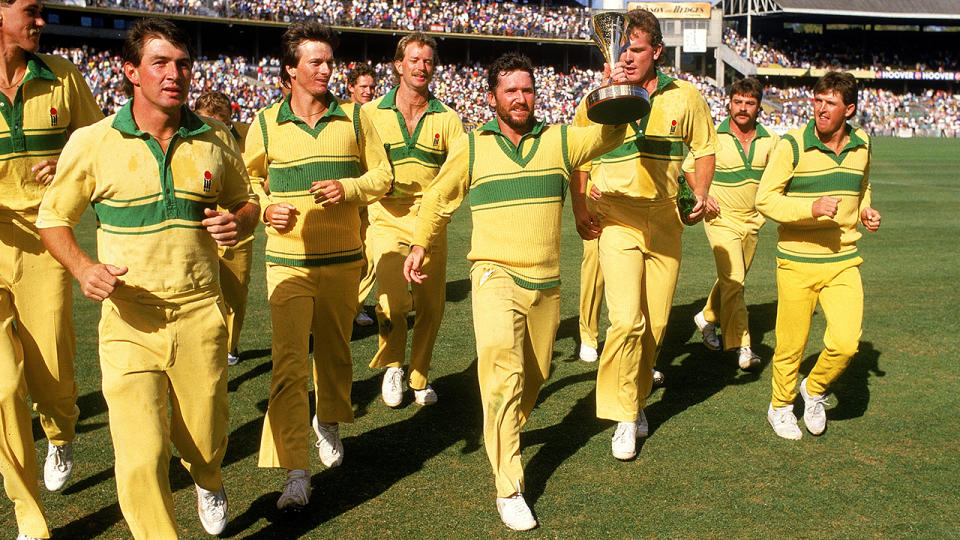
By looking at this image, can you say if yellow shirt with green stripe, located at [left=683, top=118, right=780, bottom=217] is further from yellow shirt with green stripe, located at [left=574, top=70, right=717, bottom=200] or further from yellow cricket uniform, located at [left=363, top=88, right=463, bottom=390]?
yellow cricket uniform, located at [left=363, top=88, right=463, bottom=390]

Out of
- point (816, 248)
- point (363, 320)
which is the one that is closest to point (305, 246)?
point (816, 248)

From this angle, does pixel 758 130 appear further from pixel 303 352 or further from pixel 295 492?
pixel 295 492

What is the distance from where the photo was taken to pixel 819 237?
5.93 meters

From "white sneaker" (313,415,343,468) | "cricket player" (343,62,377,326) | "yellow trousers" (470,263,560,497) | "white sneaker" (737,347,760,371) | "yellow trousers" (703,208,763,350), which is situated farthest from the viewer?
"cricket player" (343,62,377,326)

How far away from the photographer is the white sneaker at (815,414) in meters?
5.96

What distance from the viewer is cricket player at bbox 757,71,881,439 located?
5.81 metres

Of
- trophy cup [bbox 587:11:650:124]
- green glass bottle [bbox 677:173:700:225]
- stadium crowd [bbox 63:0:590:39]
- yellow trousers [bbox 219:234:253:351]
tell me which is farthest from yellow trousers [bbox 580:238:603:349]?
stadium crowd [bbox 63:0:590:39]

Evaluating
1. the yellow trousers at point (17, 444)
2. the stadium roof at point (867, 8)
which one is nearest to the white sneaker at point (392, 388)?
the yellow trousers at point (17, 444)

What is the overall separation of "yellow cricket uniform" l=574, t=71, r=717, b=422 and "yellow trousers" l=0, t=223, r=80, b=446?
326cm

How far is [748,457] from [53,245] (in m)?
4.18

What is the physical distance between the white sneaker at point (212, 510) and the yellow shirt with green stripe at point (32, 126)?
1.86m

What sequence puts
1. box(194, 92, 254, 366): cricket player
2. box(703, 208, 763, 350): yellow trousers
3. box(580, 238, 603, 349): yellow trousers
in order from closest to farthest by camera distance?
box(194, 92, 254, 366): cricket player
box(703, 208, 763, 350): yellow trousers
box(580, 238, 603, 349): yellow trousers

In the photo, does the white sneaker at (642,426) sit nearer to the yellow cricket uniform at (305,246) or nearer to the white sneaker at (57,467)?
the yellow cricket uniform at (305,246)

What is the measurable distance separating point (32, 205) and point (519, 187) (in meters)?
2.71
